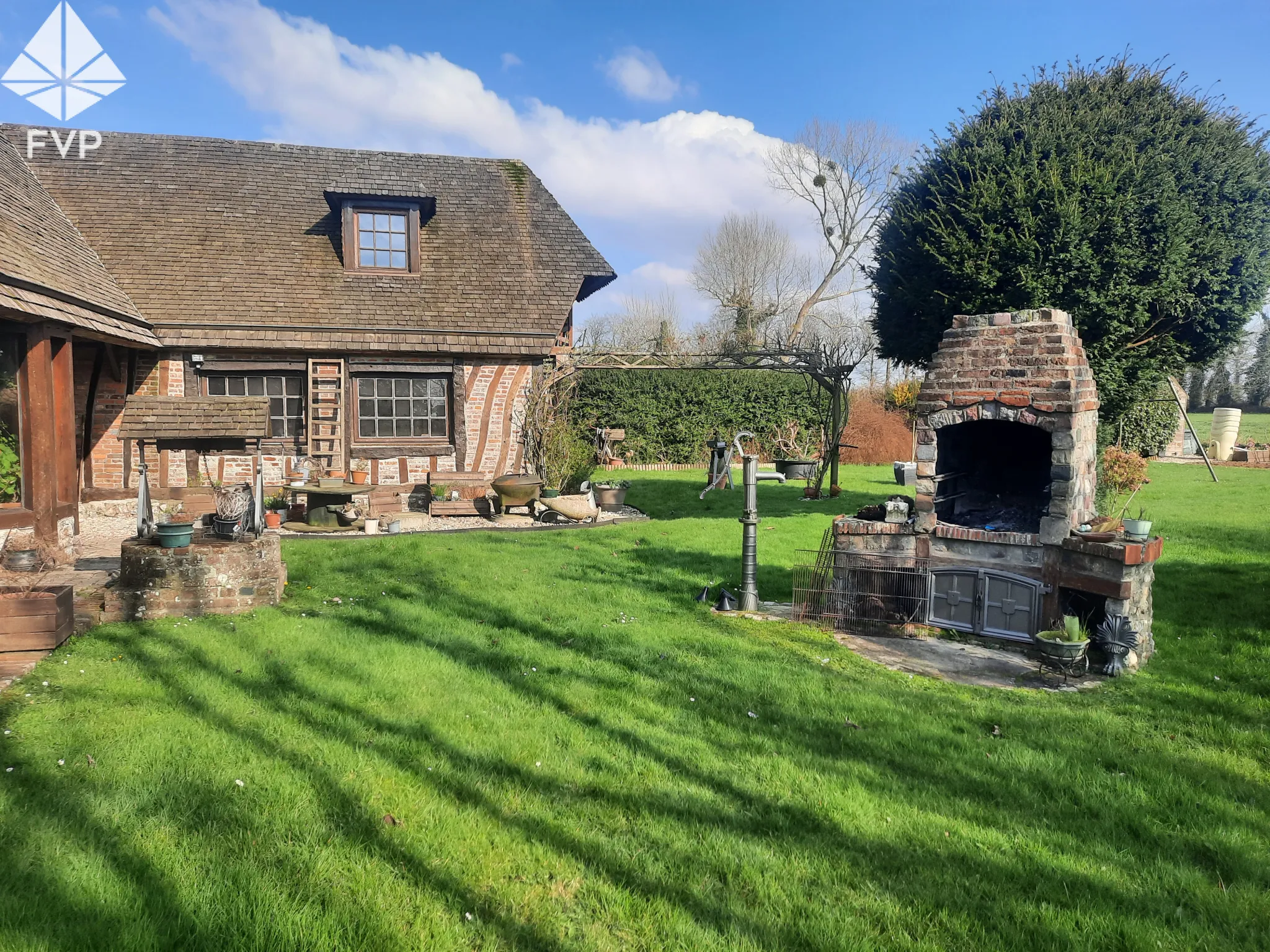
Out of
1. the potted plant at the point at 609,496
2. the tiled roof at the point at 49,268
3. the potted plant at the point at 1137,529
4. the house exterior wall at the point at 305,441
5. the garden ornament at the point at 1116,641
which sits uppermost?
the tiled roof at the point at 49,268

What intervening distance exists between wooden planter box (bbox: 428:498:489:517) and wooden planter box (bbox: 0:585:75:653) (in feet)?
26.6

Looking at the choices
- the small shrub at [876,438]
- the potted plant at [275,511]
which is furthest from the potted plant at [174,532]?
the small shrub at [876,438]

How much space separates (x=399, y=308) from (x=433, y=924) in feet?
43.4

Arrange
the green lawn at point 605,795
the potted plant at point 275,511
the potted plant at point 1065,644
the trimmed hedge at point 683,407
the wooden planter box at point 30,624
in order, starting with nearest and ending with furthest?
the green lawn at point 605,795
the wooden planter box at point 30,624
the potted plant at point 1065,644
the potted plant at point 275,511
the trimmed hedge at point 683,407

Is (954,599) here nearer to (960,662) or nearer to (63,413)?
(960,662)

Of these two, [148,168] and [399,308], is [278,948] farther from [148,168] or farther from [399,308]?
[148,168]

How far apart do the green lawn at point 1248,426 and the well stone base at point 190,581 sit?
31864 millimetres

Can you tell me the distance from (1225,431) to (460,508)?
24.0 metres

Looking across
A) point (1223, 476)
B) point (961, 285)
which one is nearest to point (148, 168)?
point (961, 285)

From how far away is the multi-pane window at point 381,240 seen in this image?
15258 mm

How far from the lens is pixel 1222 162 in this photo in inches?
382

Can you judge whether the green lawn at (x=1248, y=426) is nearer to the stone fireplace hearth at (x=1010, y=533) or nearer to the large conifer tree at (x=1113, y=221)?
the large conifer tree at (x=1113, y=221)

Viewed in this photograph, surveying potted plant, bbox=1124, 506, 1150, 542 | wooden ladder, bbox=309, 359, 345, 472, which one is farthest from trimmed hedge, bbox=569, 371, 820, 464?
potted plant, bbox=1124, 506, 1150, 542

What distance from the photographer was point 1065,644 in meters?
5.89
